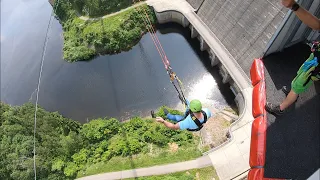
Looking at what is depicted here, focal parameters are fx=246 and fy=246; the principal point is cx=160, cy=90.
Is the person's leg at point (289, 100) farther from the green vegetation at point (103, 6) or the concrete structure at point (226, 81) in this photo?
the green vegetation at point (103, 6)

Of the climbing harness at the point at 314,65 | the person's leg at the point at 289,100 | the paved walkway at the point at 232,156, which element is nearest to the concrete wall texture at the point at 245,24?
the paved walkway at the point at 232,156

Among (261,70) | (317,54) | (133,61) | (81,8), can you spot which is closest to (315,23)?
(317,54)

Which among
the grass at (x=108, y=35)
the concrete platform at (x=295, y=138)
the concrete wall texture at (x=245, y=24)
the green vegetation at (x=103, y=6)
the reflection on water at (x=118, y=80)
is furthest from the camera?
the green vegetation at (x=103, y=6)

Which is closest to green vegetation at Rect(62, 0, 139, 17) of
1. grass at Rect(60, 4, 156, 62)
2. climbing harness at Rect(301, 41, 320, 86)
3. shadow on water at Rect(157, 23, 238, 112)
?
grass at Rect(60, 4, 156, 62)

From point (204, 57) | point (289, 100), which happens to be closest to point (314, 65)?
point (289, 100)

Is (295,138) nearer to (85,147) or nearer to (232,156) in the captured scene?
(232,156)

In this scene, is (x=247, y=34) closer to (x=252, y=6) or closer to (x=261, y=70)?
(x=252, y=6)
